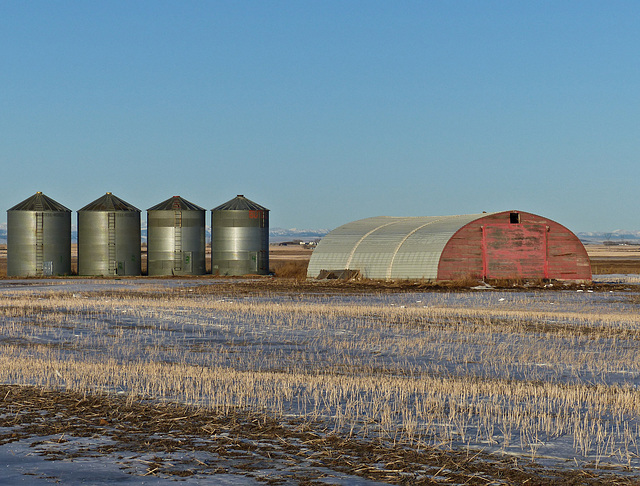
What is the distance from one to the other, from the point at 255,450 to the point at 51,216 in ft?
182

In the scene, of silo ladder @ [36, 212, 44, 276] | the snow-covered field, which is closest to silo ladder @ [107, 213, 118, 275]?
silo ladder @ [36, 212, 44, 276]

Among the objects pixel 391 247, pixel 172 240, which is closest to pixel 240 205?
pixel 172 240

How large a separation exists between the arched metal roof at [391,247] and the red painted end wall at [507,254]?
2.24 ft

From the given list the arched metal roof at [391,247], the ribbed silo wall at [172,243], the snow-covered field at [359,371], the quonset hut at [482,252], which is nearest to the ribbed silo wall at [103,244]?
the ribbed silo wall at [172,243]

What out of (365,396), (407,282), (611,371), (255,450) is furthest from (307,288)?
(255,450)

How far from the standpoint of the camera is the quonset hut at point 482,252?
51.9 m

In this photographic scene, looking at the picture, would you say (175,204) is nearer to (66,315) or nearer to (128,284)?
(128,284)

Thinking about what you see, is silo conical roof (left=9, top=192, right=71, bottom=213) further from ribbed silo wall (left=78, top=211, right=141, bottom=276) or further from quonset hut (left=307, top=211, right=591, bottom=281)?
quonset hut (left=307, top=211, right=591, bottom=281)

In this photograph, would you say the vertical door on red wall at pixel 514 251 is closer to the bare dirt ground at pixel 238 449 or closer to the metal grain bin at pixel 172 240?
the metal grain bin at pixel 172 240

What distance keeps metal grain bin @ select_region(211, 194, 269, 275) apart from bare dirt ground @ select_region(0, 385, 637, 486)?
51122 mm

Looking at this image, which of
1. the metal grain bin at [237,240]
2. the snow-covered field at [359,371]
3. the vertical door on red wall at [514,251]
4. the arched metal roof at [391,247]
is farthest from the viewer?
the metal grain bin at [237,240]

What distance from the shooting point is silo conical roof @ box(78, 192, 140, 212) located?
62.9m

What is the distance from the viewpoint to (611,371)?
17016mm

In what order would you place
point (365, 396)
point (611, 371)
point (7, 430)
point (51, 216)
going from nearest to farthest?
point (7, 430), point (365, 396), point (611, 371), point (51, 216)
